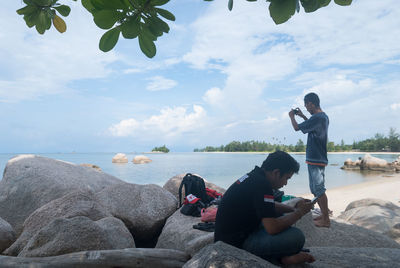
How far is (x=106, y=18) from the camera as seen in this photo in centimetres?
163

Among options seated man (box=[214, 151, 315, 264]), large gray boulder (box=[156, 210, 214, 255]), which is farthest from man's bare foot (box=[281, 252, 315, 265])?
large gray boulder (box=[156, 210, 214, 255])

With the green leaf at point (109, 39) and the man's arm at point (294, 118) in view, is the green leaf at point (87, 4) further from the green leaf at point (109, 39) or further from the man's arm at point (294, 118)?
the man's arm at point (294, 118)

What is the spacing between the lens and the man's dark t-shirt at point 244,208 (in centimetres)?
326

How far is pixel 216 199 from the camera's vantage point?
6.69 m

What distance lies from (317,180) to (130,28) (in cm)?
454

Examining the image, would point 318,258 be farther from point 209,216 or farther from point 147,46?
point 147,46

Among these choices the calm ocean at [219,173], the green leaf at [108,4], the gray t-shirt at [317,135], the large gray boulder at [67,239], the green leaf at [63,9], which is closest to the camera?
the green leaf at [108,4]

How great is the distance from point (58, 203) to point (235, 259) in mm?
3930

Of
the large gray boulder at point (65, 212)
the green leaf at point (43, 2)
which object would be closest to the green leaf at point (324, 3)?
the green leaf at point (43, 2)

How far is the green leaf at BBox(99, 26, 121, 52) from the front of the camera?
1.75 metres

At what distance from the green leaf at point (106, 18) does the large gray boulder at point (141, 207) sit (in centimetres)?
516

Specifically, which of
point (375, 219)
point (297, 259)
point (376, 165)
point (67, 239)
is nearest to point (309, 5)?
point (297, 259)

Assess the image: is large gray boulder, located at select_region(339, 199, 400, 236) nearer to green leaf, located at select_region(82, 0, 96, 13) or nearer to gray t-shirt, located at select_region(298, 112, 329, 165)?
gray t-shirt, located at select_region(298, 112, 329, 165)

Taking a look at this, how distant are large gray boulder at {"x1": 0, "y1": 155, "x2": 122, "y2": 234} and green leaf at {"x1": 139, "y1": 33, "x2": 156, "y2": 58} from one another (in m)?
5.95
